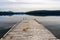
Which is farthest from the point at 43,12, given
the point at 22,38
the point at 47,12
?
the point at 22,38

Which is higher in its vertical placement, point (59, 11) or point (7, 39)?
point (7, 39)

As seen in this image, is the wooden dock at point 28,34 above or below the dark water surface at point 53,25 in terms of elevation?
above

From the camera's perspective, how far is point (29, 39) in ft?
39.5

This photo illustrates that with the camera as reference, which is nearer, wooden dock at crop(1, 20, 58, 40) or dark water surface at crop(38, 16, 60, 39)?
wooden dock at crop(1, 20, 58, 40)

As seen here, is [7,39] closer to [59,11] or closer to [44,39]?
[44,39]

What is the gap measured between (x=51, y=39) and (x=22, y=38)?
1866mm

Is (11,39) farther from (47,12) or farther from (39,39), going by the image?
(47,12)

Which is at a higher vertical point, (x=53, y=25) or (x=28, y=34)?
(x=28, y=34)

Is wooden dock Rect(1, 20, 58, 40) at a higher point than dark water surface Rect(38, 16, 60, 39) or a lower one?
higher

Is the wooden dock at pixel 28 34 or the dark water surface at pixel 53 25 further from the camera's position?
the dark water surface at pixel 53 25

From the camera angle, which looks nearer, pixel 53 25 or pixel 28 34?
pixel 28 34

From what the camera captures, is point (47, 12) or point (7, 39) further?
point (47, 12)

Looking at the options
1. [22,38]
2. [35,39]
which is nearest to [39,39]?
[35,39]

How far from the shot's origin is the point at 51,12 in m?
116
